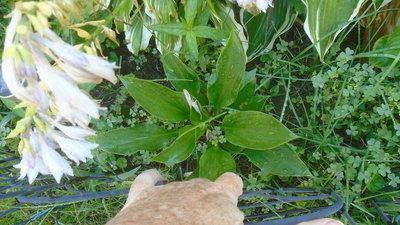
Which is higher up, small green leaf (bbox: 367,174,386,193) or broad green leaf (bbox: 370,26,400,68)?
broad green leaf (bbox: 370,26,400,68)

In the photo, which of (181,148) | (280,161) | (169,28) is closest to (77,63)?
(169,28)

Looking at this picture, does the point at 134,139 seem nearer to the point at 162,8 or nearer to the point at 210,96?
the point at 210,96

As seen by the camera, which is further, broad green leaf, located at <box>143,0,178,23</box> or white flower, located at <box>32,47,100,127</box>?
broad green leaf, located at <box>143,0,178,23</box>

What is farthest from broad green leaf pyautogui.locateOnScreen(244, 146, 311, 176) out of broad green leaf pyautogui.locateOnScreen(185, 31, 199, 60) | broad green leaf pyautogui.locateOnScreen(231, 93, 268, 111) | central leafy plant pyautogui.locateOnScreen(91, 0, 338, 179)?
→ broad green leaf pyautogui.locateOnScreen(185, 31, 199, 60)

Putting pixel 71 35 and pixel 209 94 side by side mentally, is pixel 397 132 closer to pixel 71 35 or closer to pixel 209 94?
pixel 209 94

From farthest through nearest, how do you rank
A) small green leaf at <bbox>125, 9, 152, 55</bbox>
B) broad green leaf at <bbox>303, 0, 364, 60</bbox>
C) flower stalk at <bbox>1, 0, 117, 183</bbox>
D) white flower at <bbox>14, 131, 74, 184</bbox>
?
small green leaf at <bbox>125, 9, 152, 55</bbox> < broad green leaf at <bbox>303, 0, 364, 60</bbox> < white flower at <bbox>14, 131, 74, 184</bbox> < flower stalk at <bbox>1, 0, 117, 183</bbox>

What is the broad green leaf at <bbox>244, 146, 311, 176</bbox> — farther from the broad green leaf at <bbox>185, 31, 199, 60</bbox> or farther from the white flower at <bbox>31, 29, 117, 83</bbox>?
the white flower at <bbox>31, 29, 117, 83</bbox>
